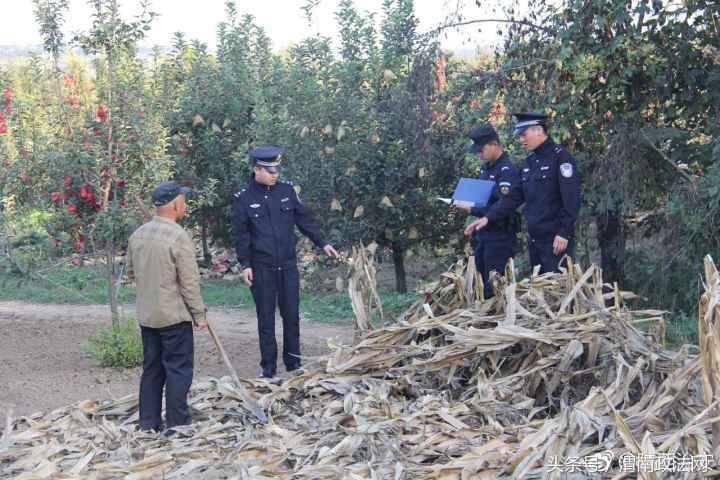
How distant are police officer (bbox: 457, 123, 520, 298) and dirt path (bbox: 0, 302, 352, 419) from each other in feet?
6.03

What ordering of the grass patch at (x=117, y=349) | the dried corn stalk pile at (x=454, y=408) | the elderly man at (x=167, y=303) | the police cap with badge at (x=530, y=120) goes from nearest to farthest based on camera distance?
the dried corn stalk pile at (x=454, y=408)
the elderly man at (x=167, y=303)
the police cap with badge at (x=530, y=120)
the grass patch at (x=117, y=349)

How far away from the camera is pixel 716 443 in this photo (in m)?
3.95

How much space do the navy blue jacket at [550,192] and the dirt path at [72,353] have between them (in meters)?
2.34

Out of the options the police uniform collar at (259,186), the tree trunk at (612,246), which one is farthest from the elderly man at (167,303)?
the tree trunk at (612,246)

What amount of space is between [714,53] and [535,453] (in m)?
5.00

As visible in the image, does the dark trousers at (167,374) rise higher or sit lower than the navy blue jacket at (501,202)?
lower

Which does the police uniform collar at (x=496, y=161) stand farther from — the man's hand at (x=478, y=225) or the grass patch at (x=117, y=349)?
the grass patch at (x=117, y=349)

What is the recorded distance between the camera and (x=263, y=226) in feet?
22.4

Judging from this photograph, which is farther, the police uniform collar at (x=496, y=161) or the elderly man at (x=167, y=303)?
the police uniform collar at (x=496, y=161)

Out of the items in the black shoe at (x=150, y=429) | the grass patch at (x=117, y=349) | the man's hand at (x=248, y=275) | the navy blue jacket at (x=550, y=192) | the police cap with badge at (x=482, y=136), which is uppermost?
the police cap with badge at (x=482, y=136)

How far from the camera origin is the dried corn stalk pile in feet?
13.9

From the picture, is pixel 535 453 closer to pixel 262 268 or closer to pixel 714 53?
pixel 262 268

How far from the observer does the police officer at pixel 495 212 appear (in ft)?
23.1

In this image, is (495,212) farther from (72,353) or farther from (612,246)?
(72,353)
